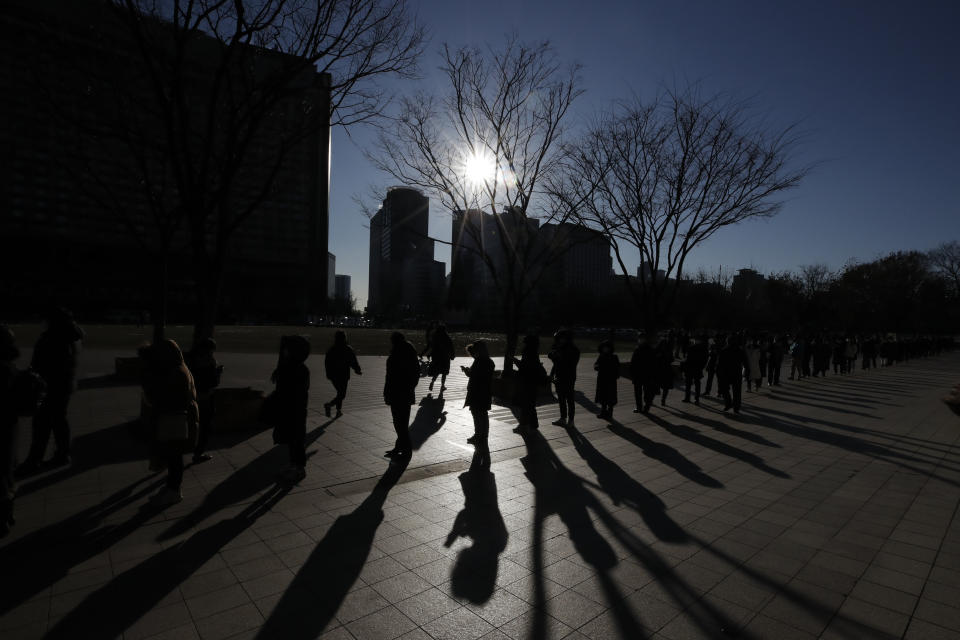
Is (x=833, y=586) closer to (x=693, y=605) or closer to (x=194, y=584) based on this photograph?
(x=693, y=605)

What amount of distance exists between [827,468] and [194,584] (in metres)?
7.73

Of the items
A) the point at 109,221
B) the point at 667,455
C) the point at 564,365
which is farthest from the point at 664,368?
the point at 109,221

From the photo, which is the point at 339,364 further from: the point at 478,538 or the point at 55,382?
the point at 478,538

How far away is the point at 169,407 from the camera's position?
459cm

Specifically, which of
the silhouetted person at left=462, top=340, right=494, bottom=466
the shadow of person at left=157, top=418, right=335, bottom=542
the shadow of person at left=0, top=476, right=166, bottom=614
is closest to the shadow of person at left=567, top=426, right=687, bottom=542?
the silhouetted person at left=462, top=340, right=494, bottom=466

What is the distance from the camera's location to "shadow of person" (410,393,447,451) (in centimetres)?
788

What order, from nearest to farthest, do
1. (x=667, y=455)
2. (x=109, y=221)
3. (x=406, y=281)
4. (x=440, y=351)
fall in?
(x=667, y=455)
(x=440, y=351)
(x=109, y=221)
(x=406, y=281)

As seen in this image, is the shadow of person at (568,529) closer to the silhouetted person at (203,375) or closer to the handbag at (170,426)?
the handbag at (170,426)

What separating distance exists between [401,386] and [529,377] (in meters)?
2.54

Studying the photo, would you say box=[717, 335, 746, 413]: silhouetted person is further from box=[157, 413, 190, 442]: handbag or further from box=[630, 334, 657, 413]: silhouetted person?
box=[157, 413, 190, 442]: handbag

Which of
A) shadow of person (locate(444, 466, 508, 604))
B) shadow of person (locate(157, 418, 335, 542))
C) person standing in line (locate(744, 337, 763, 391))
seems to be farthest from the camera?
person standing in line (locate(744, 337, 763, 391))

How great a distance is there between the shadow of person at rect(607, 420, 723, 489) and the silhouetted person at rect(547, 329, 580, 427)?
905mm

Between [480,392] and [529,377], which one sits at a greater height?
[529,377]

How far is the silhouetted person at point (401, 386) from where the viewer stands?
255 inches
